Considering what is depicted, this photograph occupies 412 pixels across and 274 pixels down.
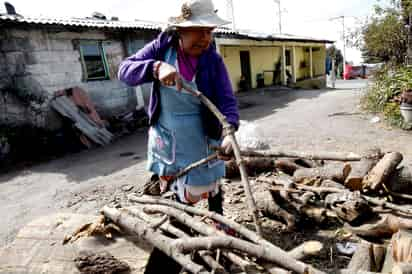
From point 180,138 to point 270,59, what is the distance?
16.5 metres

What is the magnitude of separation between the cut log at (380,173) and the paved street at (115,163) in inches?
71.7

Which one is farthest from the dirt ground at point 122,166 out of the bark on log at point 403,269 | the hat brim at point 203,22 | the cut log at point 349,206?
the hat brim at point 203,22

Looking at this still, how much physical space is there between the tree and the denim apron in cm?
942

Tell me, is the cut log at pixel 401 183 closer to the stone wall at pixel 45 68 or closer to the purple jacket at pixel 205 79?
the purple jacket at pixel 205 79

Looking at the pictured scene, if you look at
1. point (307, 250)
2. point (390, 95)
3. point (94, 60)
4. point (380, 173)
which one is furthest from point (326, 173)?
point (94, 60)

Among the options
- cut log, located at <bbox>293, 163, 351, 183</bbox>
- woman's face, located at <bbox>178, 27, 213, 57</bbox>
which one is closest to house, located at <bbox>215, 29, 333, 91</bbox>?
cut log, located at <bbox>293, 163, 351, 183</bbox>

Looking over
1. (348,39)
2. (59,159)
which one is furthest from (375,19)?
(59,159)

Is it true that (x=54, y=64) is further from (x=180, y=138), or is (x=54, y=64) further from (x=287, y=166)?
(x=180, y=138)

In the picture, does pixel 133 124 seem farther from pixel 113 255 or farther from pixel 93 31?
pixel 113 255

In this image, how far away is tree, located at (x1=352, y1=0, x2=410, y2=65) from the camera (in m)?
9.45

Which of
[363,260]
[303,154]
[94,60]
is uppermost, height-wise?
[94,60]

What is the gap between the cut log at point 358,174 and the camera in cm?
294

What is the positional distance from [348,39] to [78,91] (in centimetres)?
1122

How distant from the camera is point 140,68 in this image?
5.89 ft
